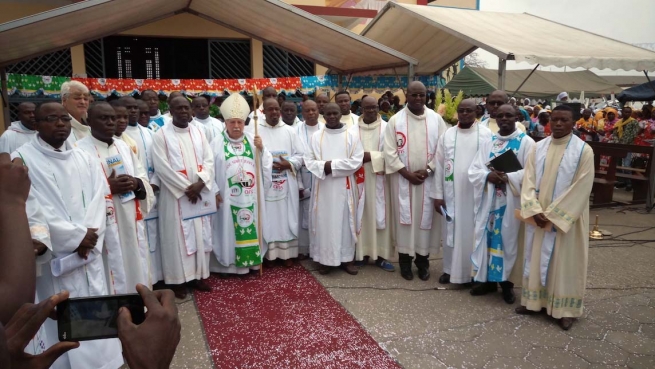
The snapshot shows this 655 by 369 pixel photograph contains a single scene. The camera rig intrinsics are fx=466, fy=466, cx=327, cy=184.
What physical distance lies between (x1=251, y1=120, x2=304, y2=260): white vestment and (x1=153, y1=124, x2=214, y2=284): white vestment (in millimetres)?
971

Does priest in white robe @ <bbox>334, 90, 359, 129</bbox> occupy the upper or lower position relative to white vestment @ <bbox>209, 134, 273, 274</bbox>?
upper

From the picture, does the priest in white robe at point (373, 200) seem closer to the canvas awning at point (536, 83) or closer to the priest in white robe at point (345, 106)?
the priest in white robe at point (345, 106)

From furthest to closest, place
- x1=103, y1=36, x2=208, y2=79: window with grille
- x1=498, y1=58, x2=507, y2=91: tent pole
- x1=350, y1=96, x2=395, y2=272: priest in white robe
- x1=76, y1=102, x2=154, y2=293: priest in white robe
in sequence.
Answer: x1=103, y1=36, x2=208, y2=79: window with grille, x1=498, y1=58, x2=507, y2=91: tent pole, x1=350, y1=96, x2=395, y2=272: priest in white robe, x1=76, y1=102, x2=154, y2=293: priest in white robe

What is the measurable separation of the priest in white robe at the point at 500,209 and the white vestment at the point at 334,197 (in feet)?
4.80

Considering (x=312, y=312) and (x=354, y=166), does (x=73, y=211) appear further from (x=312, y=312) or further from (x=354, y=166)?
(x=354, y=166)

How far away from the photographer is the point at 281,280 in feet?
18.1

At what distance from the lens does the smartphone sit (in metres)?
1.27

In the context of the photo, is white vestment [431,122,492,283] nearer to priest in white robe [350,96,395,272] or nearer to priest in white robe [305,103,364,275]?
priest in white robe [350,96,395,272]

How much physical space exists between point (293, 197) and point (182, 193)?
60.6 inches

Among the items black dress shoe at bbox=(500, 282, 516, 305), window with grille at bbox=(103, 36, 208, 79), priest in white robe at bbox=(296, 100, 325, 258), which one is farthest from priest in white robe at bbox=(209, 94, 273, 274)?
window with grille at bbox=(103, 36, 208, 79)

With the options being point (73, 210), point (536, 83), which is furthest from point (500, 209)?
point (536, 83)

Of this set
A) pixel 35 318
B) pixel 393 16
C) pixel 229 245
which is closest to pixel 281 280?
pixel 229 245

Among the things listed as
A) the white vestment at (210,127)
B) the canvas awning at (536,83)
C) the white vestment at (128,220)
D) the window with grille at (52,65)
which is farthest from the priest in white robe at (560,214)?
the canvas awning at (536,83)

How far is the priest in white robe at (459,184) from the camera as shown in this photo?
508 centimetres
